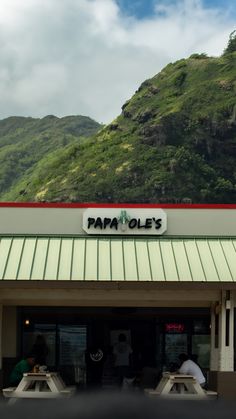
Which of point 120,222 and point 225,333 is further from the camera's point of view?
point 120,222

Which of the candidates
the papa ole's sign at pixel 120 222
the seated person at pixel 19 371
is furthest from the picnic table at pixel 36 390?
the papa ole's sign at pixel 120 222

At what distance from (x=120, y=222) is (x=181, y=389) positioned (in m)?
4.32

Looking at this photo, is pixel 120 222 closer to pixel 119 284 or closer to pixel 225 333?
pixel 119 284

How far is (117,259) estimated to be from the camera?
16.1 m

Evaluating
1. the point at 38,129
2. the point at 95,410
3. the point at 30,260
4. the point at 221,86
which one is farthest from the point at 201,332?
the point at 38,129

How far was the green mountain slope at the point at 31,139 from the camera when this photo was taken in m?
135

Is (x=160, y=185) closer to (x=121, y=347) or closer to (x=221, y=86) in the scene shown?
(x=221, y=86)

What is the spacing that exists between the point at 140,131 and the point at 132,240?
78242 millimetres

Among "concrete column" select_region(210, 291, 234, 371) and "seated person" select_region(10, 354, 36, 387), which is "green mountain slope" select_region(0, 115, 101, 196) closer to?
"seated person" select_region(10, 354, 36, 387)

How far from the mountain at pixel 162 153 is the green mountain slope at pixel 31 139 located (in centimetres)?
2749

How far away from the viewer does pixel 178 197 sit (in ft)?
274

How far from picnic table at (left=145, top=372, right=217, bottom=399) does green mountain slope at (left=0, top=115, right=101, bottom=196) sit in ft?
358

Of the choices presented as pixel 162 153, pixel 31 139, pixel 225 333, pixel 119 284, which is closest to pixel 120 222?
pixel 119 284

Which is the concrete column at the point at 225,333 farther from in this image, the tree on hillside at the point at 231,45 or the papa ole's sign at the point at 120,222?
the tree on hillside at the point at 231,45
